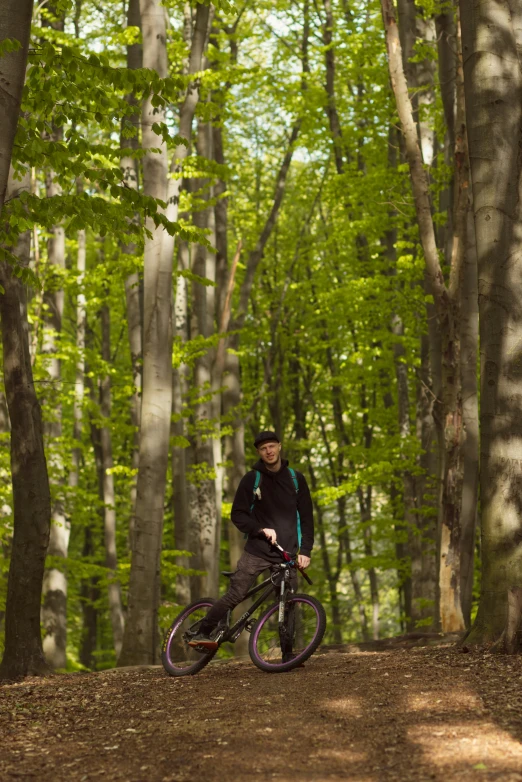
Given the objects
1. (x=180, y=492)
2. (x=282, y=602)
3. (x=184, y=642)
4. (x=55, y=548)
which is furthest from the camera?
(x=55, y=548)

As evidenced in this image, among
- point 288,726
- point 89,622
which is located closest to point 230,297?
point 89,622

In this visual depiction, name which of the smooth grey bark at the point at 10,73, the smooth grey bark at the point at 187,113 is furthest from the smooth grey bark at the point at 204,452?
→ the smooth grey bark at the point at 10,73

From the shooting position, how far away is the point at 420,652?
29.7 ft

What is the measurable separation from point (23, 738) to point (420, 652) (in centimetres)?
432

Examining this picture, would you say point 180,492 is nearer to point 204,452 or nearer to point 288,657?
point 204,452

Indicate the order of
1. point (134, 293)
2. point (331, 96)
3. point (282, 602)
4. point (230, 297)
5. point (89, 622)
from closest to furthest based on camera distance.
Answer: point (282, 602) → point (134, 293) → point (230, 297) → point (331, 96) → point (89, 622)

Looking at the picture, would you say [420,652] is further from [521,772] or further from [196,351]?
[196,351]

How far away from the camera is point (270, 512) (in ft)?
27.3

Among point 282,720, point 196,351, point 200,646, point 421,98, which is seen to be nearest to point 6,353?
point 200,646

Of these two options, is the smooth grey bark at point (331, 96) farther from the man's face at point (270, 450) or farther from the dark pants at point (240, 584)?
the dark pants at point (240, 584)

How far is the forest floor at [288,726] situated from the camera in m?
4.61

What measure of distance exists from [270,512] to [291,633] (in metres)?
1.04

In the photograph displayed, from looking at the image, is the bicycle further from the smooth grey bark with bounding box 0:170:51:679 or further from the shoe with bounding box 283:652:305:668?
the smooth grey bark with bounding box 0:170:51:679

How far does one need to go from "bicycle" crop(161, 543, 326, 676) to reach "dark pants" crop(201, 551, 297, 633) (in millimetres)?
61
